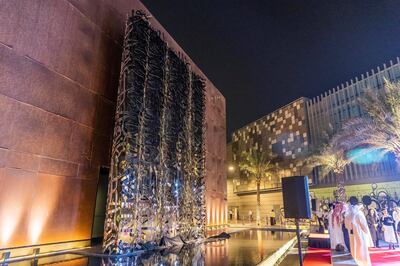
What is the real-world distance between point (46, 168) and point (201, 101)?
7.95m

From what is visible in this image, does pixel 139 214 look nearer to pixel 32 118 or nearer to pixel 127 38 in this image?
pixel 32 118

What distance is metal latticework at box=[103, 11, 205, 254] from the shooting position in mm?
7664

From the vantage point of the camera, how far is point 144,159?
8.54 meters

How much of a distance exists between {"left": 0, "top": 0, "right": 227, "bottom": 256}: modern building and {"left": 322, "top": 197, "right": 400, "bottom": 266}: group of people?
26.4 ft

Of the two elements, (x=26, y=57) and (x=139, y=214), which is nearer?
(x=26, y=57)

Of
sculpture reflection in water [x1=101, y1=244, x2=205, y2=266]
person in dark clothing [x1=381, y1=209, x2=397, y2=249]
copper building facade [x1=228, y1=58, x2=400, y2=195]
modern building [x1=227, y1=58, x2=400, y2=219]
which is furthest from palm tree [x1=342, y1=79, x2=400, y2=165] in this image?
sculpture reflection in water [x1=101, y1=244, x2=205, y2=266]

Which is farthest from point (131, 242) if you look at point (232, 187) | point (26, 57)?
point (232, 187)

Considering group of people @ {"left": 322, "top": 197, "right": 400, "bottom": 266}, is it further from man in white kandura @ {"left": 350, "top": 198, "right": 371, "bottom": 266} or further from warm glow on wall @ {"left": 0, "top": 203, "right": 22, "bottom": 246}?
warm glow on wall @ {"left": 0, "top": 203, "right": 22, "bottom": 246}

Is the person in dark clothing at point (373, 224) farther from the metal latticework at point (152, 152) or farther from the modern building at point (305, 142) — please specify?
the modern building at point (305, 142)

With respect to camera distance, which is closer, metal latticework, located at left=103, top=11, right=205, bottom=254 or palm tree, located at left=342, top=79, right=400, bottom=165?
metal latticework, located at left=103, top=11, right=205, bottom=254

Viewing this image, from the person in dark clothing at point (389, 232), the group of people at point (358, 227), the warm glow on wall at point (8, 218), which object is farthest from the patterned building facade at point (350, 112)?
the warm glow on wall at point (8, 218)

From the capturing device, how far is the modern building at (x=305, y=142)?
22672 mm

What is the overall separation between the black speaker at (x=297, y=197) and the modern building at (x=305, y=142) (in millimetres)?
17665

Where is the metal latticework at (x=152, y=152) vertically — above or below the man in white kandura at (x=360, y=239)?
above
